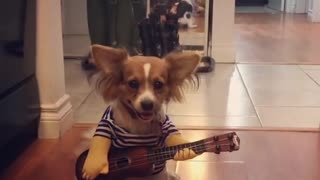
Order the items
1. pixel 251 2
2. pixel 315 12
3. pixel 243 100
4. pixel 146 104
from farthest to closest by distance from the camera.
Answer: pixel 251 2 → pixel 315 12 → pixel 243 100 → pixel 146 104

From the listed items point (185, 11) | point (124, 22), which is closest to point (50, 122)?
point (124, 22)

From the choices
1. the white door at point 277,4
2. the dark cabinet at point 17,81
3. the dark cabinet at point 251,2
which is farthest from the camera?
the dark cabinet at point 251,2

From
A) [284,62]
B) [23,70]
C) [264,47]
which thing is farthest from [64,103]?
[264,47]

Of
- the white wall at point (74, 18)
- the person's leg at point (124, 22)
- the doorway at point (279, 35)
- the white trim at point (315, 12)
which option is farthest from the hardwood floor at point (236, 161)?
the white trim at point (315, 12)

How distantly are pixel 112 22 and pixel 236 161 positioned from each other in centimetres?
173

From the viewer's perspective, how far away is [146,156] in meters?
1.30

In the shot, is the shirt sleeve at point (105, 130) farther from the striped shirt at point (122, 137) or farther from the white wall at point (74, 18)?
the white wall at point (74, 18)

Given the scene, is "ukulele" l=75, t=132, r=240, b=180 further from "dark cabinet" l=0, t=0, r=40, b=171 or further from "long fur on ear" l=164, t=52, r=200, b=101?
"dark cabinet" l=0, t=0, r=40, b=171

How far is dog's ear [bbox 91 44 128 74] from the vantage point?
51.8 inches

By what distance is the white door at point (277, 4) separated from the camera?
7.62 m

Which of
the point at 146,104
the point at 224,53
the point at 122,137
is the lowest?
the point at 224,53

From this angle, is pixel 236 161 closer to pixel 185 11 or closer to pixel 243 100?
pixel 243 100

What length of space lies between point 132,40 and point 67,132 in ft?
4.20

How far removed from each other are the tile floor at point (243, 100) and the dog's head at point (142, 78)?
85 cm
